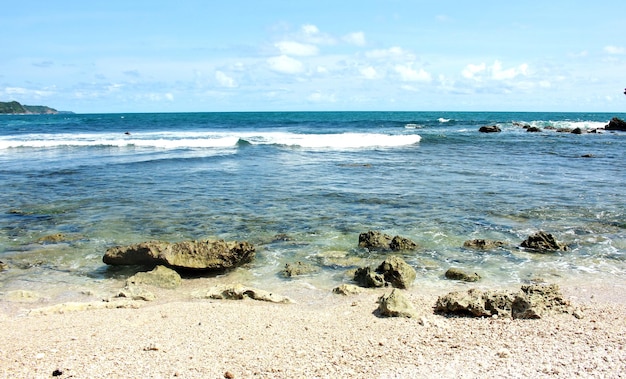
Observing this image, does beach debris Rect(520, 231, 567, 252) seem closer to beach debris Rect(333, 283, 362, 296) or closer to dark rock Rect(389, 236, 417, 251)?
dark rock Rect(389, 236, 417, 251)

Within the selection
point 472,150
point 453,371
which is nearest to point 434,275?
point 453,371

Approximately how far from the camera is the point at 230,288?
7.17m

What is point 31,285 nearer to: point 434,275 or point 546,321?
point 434,275

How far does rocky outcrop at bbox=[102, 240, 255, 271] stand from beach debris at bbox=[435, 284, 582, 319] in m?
3.66

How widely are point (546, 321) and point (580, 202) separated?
8.85m

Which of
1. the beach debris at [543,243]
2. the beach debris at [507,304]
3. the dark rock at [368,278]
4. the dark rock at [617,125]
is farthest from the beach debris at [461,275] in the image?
the dark rock at [617,125]

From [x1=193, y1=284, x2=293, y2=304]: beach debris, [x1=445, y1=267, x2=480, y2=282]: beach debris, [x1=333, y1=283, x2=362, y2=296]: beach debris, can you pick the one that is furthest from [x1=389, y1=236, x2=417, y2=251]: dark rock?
[x1=193, y1=284, x2=293, y2=304]: beach debris

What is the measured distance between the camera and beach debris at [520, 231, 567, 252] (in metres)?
9.08

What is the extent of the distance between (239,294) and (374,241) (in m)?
3.40

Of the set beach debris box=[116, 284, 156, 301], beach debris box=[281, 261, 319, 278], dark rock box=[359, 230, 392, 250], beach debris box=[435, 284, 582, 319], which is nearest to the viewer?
beach debris box=[435, 284, 582, 319]

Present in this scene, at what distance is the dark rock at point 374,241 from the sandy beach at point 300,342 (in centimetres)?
248

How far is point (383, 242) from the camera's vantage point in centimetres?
939

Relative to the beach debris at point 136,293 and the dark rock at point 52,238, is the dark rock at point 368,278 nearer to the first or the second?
the beach debris at point 136,293

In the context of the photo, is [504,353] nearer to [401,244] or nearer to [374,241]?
[401,244]
